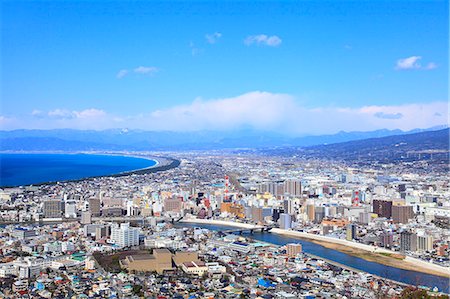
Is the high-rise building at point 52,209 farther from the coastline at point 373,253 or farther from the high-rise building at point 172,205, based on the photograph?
the coastline at point 373,253

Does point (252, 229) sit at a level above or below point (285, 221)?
below

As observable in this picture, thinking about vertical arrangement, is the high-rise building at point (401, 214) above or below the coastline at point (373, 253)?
above

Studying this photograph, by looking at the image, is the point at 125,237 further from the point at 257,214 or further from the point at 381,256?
the point at 381,256

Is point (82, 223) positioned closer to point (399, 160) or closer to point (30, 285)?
point (30, 285)

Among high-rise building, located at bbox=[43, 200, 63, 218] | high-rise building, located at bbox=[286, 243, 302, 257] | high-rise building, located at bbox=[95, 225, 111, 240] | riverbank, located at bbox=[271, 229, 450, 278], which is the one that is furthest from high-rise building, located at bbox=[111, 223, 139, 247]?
high-rise building, located at bbox=[43, 200, 63, 218]

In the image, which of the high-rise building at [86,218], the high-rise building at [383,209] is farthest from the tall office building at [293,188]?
the high-rise building at [86,218]

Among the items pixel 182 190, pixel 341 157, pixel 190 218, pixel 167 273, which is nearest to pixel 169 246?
pixel 167 273

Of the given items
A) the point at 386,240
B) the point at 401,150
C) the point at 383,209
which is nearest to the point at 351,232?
the point at 386,240
